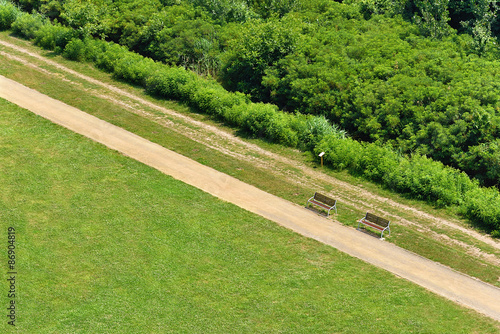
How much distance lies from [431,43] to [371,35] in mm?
4083

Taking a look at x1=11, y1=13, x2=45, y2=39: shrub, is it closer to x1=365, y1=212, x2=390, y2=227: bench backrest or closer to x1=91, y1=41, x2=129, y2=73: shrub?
x1=91, y1=41, x2=129, y2=73: shrub

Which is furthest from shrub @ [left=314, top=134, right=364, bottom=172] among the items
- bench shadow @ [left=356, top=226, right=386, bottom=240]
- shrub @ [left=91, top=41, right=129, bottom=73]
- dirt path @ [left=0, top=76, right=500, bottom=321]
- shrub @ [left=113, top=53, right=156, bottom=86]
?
shrub @ [left=91, top=41, right=129, bottom=73]

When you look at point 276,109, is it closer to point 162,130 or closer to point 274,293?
point 162,130

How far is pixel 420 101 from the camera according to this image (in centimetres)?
3359

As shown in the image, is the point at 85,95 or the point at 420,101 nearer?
the point at 420,101

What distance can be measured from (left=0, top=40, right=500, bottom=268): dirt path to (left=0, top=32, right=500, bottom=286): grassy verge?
0.86 ft

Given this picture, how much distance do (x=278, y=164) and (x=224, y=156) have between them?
122 inches

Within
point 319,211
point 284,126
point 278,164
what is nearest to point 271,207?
point 319,211

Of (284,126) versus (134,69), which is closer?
(284,126)

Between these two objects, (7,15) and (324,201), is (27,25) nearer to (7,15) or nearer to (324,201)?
(7,15)

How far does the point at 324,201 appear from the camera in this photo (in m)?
28.5

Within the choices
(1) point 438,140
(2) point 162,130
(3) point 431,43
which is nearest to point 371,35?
(3) point 431,43

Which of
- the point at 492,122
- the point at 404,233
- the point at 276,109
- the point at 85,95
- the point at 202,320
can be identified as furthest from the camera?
the point at 85,95

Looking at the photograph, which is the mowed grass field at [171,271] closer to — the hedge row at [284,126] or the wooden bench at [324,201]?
the wooden bench at [324,201]
